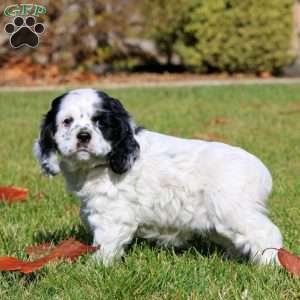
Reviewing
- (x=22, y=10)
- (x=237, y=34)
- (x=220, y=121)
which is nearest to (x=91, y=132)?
(x=220, y=121)

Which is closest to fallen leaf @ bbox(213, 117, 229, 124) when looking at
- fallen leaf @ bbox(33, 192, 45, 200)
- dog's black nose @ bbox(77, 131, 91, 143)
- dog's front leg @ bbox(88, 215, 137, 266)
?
fallen leaf @ bbox(33, 192, 45, 200)

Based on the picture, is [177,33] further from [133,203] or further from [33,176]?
[133,203]

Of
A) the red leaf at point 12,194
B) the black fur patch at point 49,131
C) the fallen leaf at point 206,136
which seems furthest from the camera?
the fallen leaf at point 206,136

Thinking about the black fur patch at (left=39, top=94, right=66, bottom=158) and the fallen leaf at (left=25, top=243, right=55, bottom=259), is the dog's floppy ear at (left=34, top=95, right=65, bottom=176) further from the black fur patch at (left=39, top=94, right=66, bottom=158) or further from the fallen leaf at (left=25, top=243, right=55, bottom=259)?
the fallen leaf at (left=25, top=243, right=55, bottom=259)

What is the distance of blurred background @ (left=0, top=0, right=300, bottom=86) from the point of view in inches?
607

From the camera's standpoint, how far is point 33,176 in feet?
19.5

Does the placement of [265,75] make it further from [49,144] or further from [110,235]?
[110,235]

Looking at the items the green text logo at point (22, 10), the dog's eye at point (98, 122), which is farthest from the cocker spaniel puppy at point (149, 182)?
the green text logo at point (22, 10)

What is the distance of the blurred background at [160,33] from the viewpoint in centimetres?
1542

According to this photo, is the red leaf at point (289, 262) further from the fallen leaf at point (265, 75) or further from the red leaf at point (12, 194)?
the fallen leaf at point (265, 75)

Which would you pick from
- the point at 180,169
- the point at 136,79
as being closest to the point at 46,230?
the point at 180,169

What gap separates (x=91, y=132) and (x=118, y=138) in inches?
6.7

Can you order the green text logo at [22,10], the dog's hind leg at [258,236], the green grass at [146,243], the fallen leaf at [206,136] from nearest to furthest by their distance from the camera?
the green grass at [146,243] → the dog's hind leg at [258,236] → the fallen leaf at [206,136] → the green text logo at [22,10]

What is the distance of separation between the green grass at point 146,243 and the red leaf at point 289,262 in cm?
4
